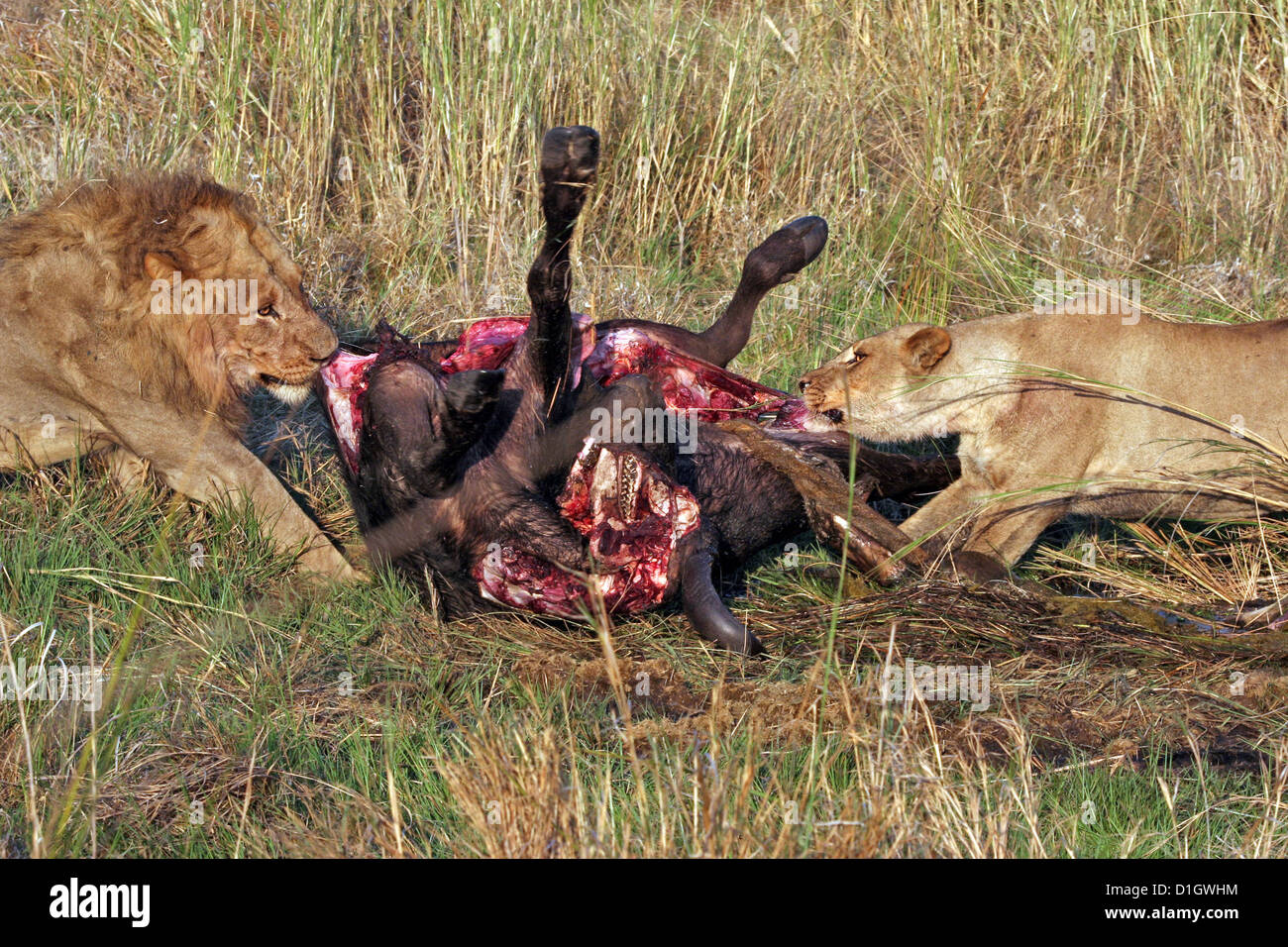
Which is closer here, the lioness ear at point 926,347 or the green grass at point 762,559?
the green grass at point 762,559

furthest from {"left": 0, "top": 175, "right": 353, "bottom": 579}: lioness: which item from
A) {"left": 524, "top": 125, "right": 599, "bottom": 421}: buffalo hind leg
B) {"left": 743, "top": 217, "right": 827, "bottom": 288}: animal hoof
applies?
{"left": 743, "top": 217, "right": 827, "bottom": 288}: animal hoof

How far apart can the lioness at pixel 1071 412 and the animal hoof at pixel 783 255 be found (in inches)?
24.7

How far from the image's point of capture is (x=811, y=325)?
5883 mm

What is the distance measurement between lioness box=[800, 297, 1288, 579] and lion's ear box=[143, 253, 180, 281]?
206 cm

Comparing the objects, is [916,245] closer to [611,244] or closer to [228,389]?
[611,244]

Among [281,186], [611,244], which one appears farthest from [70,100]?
[611,244]

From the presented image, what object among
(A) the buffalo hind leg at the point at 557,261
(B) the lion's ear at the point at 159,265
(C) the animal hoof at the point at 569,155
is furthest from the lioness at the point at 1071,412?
(B) the lion's ear at the point at 159,265

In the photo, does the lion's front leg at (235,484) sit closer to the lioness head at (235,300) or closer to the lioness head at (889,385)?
the lioness head at (235,300)

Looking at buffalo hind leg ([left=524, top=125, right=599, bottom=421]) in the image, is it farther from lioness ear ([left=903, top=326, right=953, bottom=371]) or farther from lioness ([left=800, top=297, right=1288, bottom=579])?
lioness ear ([left=903, top=326, right=953, bottom=371])

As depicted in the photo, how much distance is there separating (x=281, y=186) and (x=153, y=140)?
56cm

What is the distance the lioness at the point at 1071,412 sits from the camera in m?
4.04

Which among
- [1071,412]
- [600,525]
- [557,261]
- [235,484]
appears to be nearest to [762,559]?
[600,525]

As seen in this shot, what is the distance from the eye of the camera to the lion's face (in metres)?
4.00

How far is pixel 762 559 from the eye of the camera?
448 centimetres
